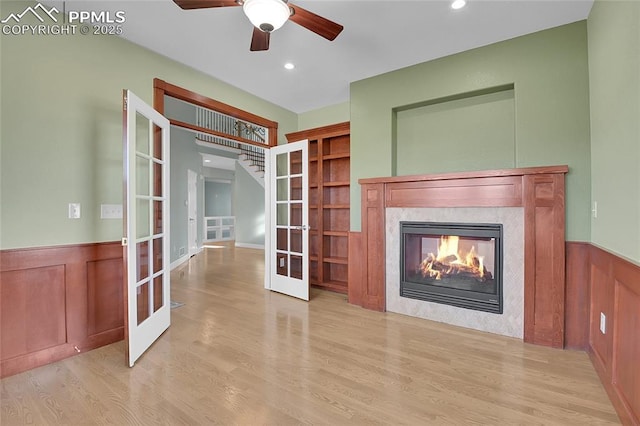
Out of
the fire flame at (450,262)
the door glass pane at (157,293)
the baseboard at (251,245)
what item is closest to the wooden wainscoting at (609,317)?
the fire flame at (450,262)

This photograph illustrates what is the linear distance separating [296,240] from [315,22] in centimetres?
267

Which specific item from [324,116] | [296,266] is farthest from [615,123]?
[324,116]

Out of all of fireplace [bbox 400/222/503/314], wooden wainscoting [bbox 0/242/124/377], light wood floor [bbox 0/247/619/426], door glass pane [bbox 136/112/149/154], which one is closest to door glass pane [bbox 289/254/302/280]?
light wood floor [bbox 0/247/619/426]

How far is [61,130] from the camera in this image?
2299mm

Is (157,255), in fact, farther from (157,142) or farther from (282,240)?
(282,240)

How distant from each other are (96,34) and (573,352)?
4952 mm

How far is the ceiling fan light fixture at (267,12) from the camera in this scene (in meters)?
1.74

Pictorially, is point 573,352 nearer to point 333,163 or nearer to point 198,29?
point 333,163

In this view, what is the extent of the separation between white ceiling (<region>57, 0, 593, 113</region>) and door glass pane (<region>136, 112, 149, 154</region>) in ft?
2.69

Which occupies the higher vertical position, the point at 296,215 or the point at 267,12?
the point at 267,12

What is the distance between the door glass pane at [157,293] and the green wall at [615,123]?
3430 mm

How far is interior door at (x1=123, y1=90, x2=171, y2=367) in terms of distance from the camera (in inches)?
84.4

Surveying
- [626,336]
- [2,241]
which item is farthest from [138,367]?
[626,336]

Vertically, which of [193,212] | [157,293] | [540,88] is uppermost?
[540,88]
